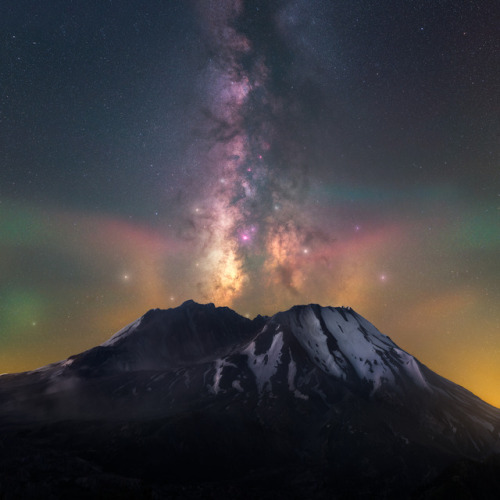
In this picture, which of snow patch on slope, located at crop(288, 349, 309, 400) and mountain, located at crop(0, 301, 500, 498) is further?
snow patch on slope, located at crop(288, 349, 309, 400)

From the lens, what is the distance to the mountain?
357 feet

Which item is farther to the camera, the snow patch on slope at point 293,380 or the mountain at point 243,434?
the snow patch on slope at point 293,380

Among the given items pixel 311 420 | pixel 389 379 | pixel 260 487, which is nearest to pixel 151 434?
pixel 260 487

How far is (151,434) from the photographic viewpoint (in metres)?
135

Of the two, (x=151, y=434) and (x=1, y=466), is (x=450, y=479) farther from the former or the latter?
(x=1, y=466)

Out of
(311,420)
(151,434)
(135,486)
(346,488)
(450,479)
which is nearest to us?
(450,479)

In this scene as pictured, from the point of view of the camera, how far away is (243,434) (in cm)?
14475

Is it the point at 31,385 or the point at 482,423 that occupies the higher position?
the point at 31,385

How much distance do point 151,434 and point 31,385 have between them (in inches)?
3970

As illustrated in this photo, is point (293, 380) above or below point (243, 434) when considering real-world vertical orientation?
above

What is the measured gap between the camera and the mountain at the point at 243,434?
357ft

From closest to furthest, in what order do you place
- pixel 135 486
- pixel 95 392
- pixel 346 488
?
pixel 135 486
pixel 346 488
pixel 95 392

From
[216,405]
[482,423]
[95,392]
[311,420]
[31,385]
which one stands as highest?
[31,385]

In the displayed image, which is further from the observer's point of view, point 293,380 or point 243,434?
point 293,380
